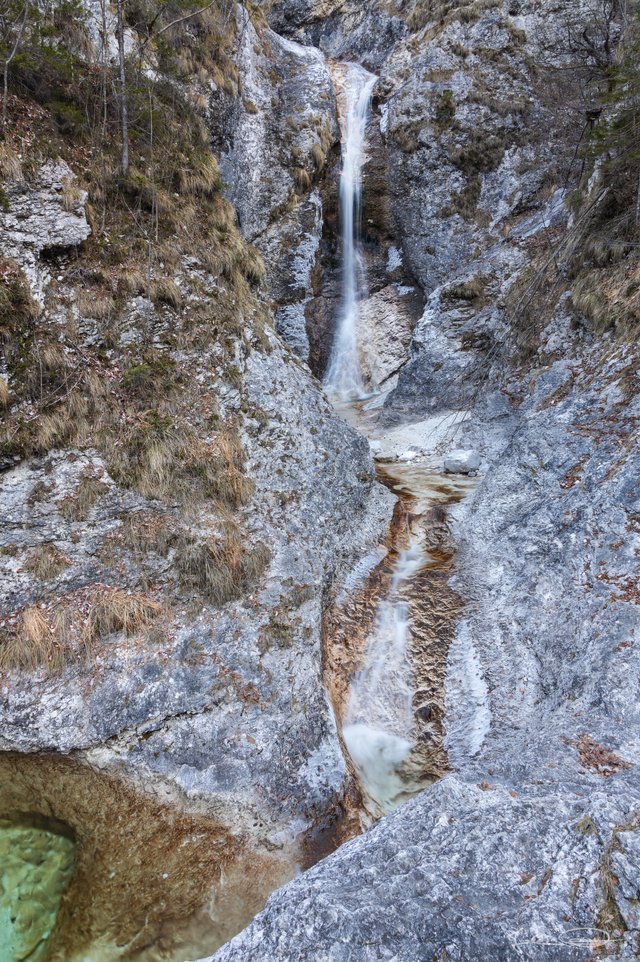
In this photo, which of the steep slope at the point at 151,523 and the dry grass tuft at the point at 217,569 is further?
the dry grass tuft at the point at 217,569

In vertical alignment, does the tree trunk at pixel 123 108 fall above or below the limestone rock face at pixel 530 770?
above

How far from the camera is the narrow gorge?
3.58 metres

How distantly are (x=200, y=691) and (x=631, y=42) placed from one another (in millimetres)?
14224

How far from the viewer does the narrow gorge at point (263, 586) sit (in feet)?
11.8

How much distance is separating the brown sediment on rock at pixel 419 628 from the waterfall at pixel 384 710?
95 millimetres

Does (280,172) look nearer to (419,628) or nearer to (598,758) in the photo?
(419,628)

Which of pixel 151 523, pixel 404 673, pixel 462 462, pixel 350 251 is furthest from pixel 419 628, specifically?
pixel 350 251

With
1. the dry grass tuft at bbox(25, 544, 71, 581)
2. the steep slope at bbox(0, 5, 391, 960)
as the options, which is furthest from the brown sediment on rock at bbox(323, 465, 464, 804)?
the dry grass tuft at bbox(25, 544, 71, 581)

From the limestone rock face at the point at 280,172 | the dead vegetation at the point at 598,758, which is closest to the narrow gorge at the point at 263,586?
the dead vegetation at the point at 598,758

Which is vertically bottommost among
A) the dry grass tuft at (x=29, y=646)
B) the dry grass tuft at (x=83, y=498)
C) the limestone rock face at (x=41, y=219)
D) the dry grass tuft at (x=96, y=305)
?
the dry grass tuft at (x=29, y=646)

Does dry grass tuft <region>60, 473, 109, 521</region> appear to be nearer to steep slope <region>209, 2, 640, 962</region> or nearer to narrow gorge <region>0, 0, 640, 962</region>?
narrow gorge <region>0, 0, 640, 962</region>

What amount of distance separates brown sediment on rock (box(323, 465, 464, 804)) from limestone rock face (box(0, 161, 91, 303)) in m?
6.62

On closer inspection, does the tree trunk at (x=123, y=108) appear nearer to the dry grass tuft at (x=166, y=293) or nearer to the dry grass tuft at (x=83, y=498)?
the dry grass tuft at (x=166, y=293)

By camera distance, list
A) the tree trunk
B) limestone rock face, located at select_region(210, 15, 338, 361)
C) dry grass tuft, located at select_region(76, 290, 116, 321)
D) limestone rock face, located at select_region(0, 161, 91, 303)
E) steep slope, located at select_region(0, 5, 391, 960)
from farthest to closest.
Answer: limestone rock face, located at select_region(210, 15, 338, 361), the tree trunk, dry grass tuft, located at select_region(76, 290, 116, 321), limestone rock face, located at select_region(0, 161, 91, 303), steep slope, located at select_region(0, 5, 391, 960)
